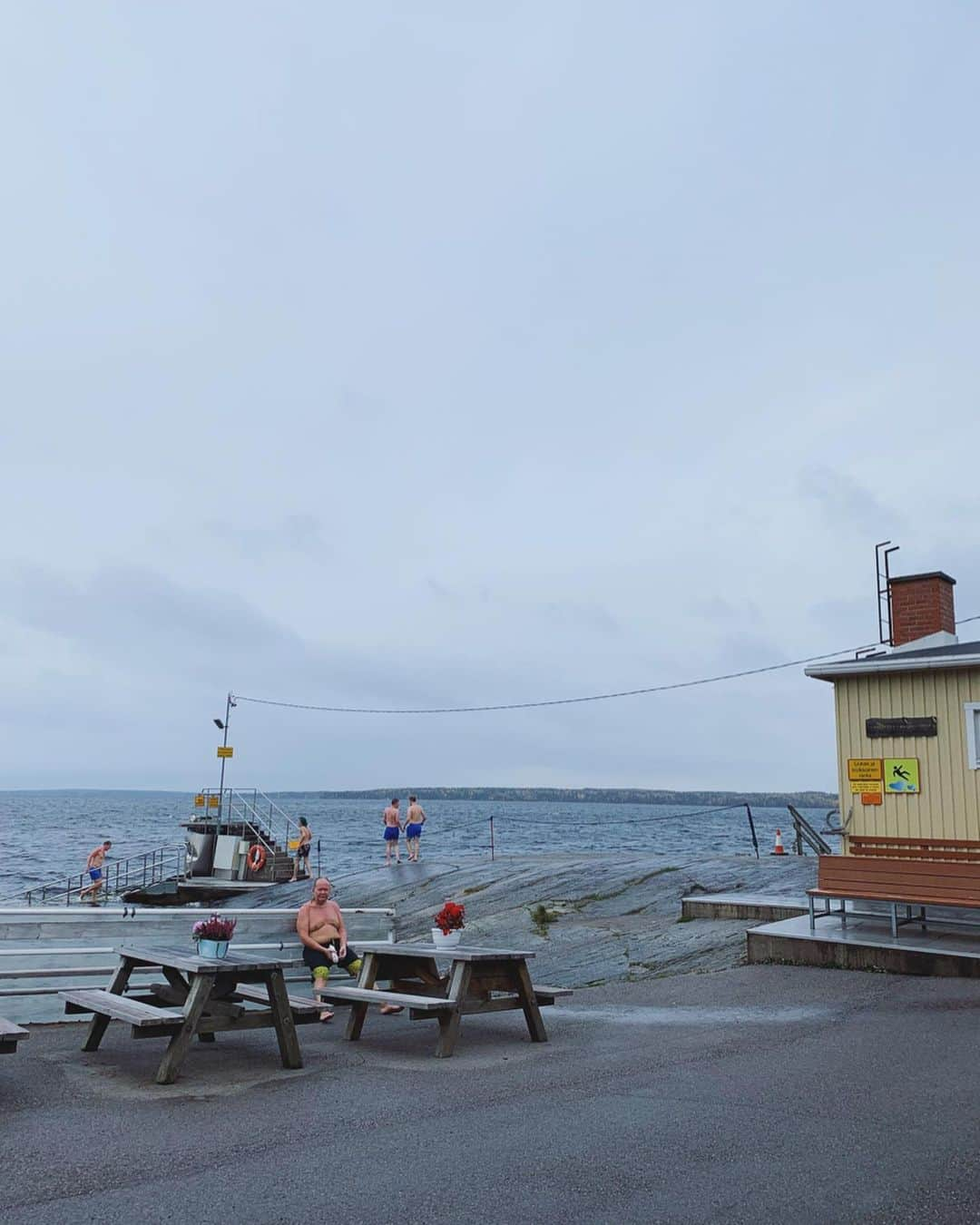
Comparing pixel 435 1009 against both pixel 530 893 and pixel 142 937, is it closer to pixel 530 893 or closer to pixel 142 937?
pixel 142 937

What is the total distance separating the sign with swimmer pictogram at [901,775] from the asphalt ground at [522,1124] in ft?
13.2

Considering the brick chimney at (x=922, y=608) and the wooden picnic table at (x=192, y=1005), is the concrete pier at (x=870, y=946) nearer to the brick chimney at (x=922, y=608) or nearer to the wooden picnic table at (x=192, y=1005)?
the brick chimney at (x=922, y=608)

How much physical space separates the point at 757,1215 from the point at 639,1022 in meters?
4.65

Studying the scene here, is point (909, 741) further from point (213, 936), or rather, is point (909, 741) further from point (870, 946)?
point (213, 936)

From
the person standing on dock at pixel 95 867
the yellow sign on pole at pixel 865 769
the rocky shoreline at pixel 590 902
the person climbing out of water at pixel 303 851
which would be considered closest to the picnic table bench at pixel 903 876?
the yellow sign on pole at pixel 865 769

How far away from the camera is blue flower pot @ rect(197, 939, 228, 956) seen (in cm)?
770

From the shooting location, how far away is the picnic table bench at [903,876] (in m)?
11.2

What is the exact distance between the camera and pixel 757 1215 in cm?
445

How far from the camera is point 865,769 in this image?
13.3 metres

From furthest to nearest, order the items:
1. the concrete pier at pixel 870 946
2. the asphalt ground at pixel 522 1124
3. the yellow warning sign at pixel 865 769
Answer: the yellow warning sign at pixel 865 769, the concrete pier at pixel 870 946, the asphalt ground at pixel 522 1124

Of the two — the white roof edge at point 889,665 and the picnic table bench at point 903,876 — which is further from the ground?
the white roof edge at point 889,665

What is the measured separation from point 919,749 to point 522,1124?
8570mm

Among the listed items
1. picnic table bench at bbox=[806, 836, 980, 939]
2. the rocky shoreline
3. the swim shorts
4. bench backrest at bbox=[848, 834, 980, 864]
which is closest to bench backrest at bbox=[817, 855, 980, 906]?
picnic table bench at bbox=[806, 836, 980, 939]

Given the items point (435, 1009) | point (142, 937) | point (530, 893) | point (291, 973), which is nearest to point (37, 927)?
point (142, 937)
